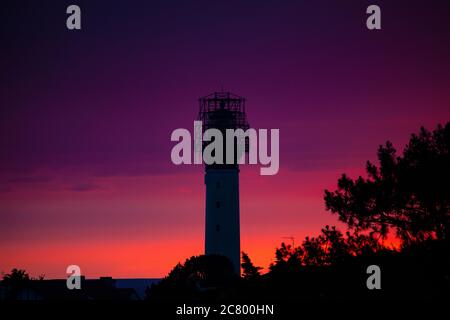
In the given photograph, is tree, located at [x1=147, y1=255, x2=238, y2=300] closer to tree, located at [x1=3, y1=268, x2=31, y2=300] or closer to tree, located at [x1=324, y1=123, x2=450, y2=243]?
tree, located at [x1=3, y1=268, x2=31, y2=300]

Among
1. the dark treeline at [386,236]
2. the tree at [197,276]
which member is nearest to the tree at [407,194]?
the dark treeline at [386,236]

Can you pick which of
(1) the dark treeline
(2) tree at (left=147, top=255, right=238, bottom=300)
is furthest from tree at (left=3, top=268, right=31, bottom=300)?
(1) the dark treeline

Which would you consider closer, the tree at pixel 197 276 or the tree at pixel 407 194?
the tree at pixel 407 194

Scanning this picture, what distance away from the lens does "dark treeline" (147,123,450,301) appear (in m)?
42.5

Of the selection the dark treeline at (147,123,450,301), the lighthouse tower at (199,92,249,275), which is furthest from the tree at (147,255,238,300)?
the dark treeline at (147,123,450,301)

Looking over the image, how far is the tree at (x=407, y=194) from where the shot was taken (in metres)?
44.5

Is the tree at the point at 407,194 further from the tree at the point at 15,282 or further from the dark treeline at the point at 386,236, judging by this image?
the tree at the point at 15,282

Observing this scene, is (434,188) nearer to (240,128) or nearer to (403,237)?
(403,237)

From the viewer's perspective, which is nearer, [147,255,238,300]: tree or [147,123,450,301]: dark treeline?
[147,123,450,301]: dark treeline
